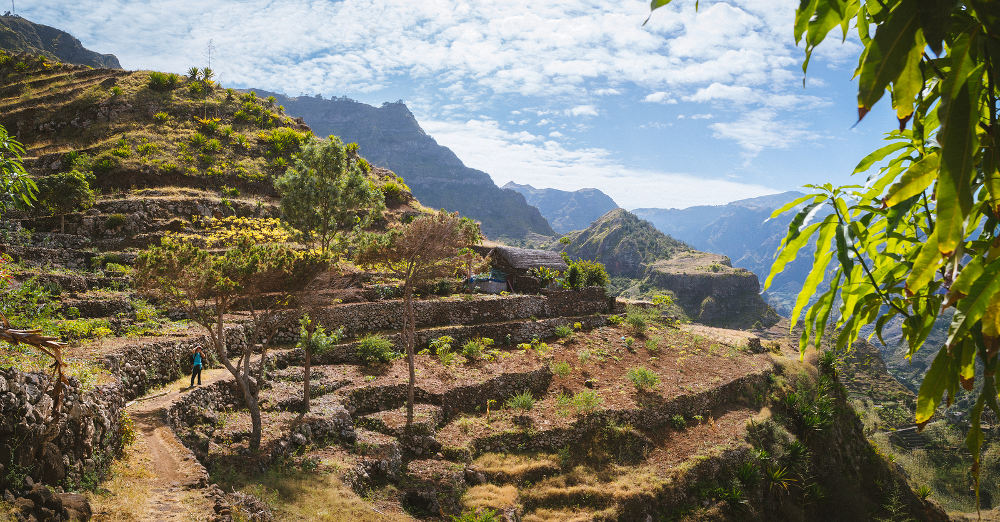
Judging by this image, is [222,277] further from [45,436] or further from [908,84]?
[908,84]

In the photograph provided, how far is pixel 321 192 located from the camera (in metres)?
19.6

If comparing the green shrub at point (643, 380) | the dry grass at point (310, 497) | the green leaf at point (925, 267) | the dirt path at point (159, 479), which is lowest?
the dry grass at point (310, 497)

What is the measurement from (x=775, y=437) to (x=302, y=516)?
14232 mm

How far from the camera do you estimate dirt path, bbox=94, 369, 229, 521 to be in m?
6.06

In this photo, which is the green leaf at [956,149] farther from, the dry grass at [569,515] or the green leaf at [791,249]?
the dry grass at [569,515]

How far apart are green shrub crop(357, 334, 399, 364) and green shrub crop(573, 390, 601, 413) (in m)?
5.81

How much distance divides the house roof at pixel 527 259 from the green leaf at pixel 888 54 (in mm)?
21186

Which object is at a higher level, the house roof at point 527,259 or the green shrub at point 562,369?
the house roof at point 527,259

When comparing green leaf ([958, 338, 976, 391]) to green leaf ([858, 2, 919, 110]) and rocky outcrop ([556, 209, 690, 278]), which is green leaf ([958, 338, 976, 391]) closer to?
green leaf ([858, 2, 919, 110])

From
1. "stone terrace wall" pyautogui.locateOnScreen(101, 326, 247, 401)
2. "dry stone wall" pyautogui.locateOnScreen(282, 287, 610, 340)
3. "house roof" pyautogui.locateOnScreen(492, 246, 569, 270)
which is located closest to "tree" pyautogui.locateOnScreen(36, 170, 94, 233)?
"stone terrace wall" pyautogui.locateOnScreen(101, 326, 247, 401)

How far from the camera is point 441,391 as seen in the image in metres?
Answer: 13.6

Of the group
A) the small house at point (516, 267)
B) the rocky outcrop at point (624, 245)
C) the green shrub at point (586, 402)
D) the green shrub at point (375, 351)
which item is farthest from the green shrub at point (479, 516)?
the rocky outcrop at point (624, 245)

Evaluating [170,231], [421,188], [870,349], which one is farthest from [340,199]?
[421,188]

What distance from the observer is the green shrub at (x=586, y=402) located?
13523mm
